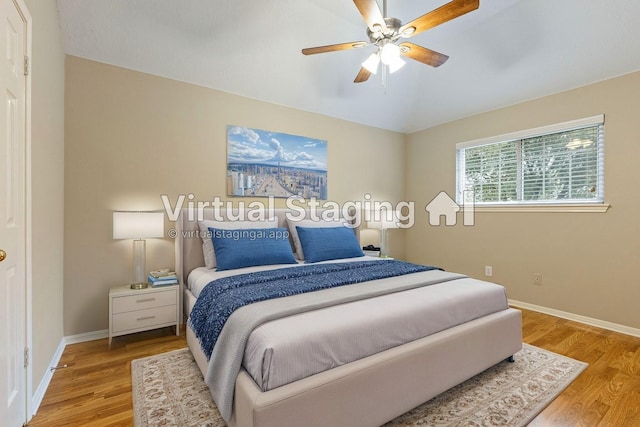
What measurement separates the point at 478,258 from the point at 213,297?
3.46 metres

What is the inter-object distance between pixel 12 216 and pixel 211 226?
1528 millimetres

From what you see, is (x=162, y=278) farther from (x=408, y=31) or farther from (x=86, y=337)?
(x=408, y=31)

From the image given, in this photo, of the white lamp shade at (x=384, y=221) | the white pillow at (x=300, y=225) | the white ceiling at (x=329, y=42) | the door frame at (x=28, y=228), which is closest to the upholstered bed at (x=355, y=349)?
the door frame at (x=28, y=228)

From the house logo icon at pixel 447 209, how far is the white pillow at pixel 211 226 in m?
2.65

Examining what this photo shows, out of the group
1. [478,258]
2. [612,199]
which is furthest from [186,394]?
[612,199]

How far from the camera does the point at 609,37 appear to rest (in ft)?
8.68

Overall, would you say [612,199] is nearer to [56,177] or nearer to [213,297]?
[213,297]

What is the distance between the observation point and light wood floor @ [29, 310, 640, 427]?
5.45 ft

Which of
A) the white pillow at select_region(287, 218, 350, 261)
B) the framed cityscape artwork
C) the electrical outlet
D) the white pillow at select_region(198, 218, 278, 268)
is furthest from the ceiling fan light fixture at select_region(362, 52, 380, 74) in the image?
the electrical outlet

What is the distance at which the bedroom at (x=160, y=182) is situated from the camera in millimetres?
2062

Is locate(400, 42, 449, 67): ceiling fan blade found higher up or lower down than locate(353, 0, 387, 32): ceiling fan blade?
lower down

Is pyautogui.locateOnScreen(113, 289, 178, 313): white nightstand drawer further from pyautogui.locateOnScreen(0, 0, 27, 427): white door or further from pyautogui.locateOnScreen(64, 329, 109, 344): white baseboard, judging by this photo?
pyautogui.locateOnScreen(0, 0, 27, 427): white door

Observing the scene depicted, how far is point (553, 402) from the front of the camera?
181 cm

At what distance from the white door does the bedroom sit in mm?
218
